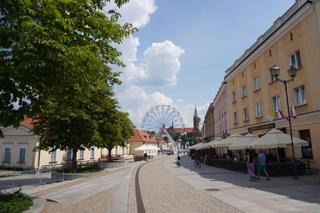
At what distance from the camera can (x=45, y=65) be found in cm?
665

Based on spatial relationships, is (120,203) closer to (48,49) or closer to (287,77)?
(48,49)

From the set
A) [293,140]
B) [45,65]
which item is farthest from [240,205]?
[293,140]

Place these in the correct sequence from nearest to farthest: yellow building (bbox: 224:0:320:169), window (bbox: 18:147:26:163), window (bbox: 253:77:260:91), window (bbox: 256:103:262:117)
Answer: yellow building (bbox: 224:0:320:169), window (bbox: 256:103:262:117), window (bbox: 253:77:260:91), window (bbox: 18:147:26:163)

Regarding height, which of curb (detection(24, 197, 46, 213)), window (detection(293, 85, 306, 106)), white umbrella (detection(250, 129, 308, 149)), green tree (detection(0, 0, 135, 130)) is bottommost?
curb (detection(24, 197, 46, 213))

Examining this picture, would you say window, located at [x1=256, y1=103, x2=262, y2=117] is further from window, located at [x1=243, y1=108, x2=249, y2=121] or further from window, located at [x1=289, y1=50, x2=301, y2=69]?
window, located at [x1=289, y1=50, x2=301, y2=69]

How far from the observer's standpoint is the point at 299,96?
778 inches

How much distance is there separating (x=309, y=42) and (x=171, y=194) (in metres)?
14.2

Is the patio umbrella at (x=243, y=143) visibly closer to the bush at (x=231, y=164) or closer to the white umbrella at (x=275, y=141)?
the bush at (x=231, y=164)

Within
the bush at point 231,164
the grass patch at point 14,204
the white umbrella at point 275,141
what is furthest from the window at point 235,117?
the grass patch at point 14,204

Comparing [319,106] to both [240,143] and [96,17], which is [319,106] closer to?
[240,143]

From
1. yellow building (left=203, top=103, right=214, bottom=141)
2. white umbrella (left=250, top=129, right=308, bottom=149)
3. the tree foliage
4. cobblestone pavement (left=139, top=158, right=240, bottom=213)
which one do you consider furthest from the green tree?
yellow building (left=203, top=103, right=214, bottom=141)

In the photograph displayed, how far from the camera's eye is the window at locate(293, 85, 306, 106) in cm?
1941

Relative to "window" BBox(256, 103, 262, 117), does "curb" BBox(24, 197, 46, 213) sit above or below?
below

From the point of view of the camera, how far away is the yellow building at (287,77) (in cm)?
1770
